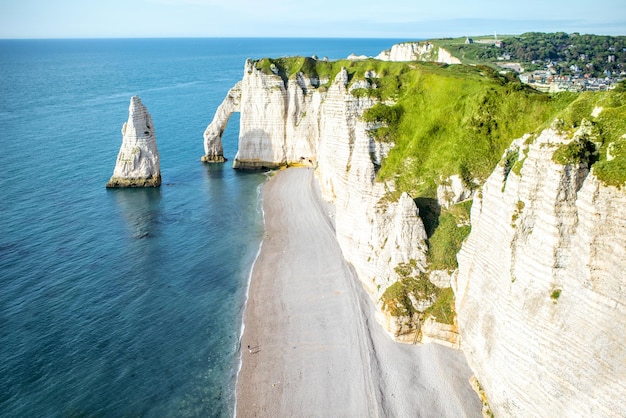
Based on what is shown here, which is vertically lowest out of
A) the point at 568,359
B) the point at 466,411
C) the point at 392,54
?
the point at 466,411

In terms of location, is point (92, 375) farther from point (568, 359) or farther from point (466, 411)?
point (568, 359)

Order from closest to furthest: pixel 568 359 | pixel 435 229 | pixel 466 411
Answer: pixel 568 359, pixel 466 411, pixel 435 229

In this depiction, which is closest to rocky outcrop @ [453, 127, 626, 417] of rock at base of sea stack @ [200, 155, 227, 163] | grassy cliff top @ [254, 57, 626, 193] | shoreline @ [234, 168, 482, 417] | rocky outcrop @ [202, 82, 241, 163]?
shoreline @ [234, 168, 482, 417]

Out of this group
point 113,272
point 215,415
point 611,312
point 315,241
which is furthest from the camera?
point 315,241

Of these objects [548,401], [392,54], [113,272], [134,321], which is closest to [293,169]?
[113,272]

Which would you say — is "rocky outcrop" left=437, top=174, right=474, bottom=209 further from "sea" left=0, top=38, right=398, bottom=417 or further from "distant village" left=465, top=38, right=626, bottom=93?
"distant village" left=465, top=38, right=626, bottom=93

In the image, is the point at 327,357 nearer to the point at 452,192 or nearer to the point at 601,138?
the point at 452,192

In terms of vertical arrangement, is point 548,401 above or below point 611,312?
below
